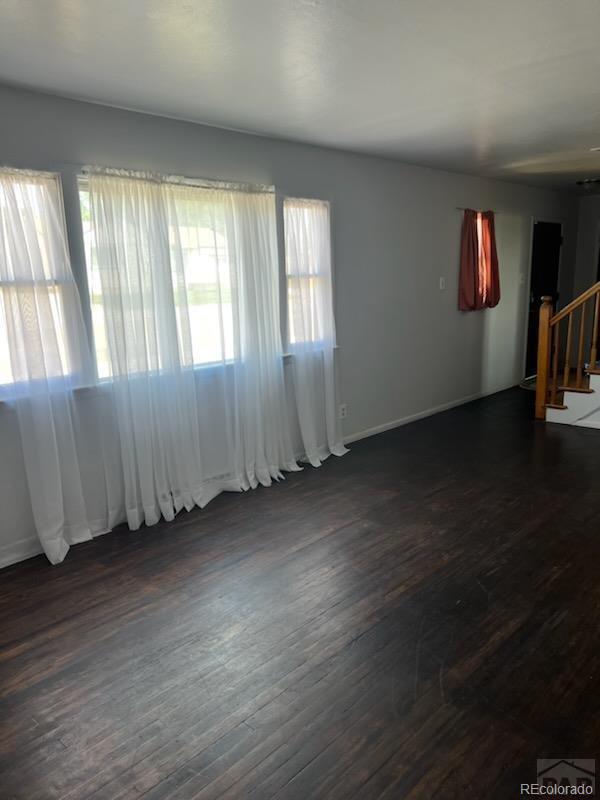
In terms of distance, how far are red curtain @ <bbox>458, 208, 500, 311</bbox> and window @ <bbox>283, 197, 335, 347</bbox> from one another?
233 centimetres

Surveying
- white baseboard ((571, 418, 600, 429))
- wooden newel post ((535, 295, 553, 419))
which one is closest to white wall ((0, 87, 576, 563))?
wooden newel post ((535, 295, 553, 419))

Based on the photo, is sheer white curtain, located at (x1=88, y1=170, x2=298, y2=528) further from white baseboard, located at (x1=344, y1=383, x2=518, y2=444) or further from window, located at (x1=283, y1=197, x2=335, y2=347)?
white baseboard, located at (x1=344, y1=383, x2=518, y2=444)

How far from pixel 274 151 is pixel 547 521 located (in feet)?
10.7

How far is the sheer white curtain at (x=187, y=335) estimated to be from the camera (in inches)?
134

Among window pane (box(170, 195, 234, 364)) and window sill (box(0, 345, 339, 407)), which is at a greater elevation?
window pane (box(170, 195, 234, 364))

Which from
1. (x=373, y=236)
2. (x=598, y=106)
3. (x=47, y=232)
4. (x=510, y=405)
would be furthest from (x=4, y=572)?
(x=510, y=405)

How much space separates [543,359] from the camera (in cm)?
593

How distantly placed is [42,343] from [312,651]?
216 cm

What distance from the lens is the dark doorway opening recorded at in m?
7.82

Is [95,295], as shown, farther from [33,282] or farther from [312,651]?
[312,651]

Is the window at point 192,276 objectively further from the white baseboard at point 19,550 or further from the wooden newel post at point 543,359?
the wooden newel post at point 543,359

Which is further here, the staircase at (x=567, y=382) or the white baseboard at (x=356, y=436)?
the staircase at (x=567, y=382)

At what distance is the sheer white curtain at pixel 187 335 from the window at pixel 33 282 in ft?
0.71

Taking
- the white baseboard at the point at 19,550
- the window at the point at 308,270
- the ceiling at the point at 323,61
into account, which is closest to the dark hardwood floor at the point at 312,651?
the white baseboard at the point at 19,550
